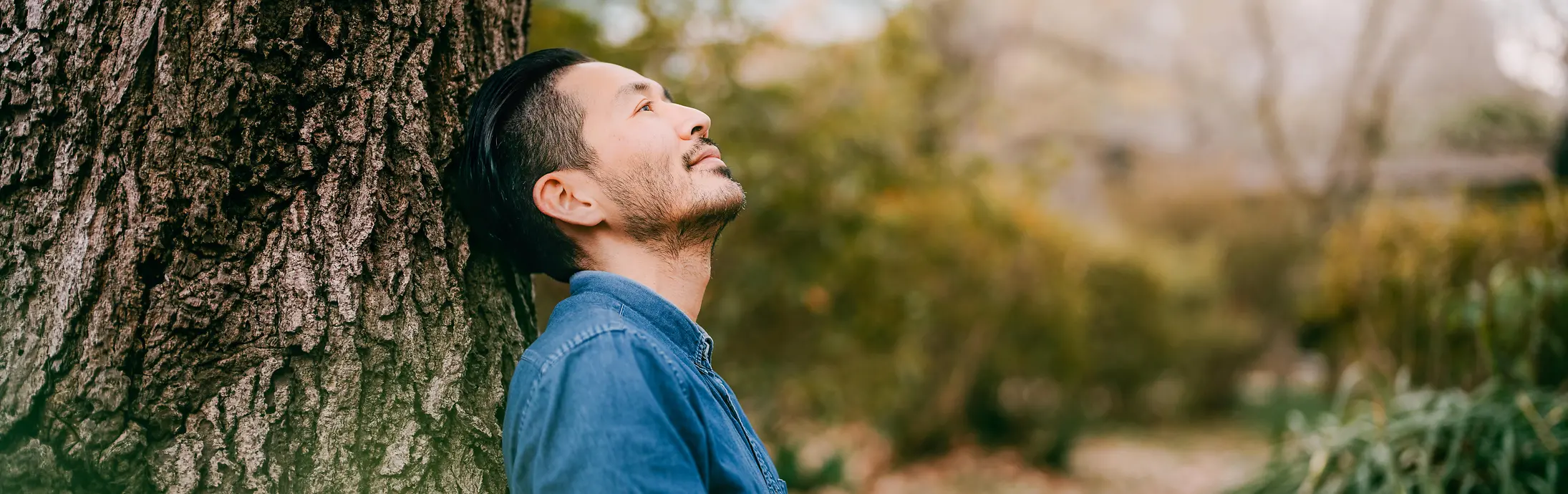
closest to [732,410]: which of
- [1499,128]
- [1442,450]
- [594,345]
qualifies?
[594,345]

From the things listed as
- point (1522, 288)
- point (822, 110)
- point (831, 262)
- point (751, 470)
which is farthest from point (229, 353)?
point (1522, 288)

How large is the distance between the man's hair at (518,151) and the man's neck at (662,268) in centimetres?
8

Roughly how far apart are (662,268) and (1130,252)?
7888mm

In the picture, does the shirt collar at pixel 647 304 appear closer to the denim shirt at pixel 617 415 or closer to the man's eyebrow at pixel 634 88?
the denim shirt at pixel 617 415

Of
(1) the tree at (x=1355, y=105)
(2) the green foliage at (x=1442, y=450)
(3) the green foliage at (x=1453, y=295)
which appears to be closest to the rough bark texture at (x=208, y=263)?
(2) the green foliage at (x=1442, y=450)

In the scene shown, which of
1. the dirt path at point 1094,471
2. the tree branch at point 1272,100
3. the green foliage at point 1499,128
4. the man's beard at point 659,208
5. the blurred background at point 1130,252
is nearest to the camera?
the man's beard at point 659,208

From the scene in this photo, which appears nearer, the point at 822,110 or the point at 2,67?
the point at 2,67

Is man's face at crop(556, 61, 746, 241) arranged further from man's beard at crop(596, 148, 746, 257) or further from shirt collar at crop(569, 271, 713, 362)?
shirt collar at crop(569, 271, 713, 362)

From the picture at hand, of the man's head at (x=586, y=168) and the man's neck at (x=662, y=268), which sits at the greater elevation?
the man's head at (x=586, y=168)

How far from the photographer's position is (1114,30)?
15797 millimetres

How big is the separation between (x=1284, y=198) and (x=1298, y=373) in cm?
220

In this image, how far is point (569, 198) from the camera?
1.58 metres

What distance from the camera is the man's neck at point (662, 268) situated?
1.58 meters

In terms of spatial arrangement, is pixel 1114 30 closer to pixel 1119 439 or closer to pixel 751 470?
pixel 1119 439
